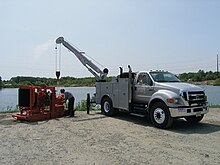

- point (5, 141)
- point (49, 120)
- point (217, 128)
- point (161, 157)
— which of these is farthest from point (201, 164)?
point (49, 120)

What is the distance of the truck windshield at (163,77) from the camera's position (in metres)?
11.3

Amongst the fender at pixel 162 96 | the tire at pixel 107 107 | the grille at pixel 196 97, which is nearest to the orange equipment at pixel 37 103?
the tire at pixel 107 107

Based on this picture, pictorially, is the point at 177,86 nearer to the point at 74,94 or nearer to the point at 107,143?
the point at 107,143

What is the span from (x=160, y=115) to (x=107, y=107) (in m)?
3.84

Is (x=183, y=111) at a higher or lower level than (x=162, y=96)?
lower

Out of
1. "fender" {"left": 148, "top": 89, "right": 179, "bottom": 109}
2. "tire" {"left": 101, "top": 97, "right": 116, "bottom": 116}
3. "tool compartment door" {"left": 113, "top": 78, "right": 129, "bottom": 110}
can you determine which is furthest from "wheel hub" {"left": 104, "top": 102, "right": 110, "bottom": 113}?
→ "fender" {"left": 148, "top": 89, "right": 179, "bottom": 109}

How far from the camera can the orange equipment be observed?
1175 cm

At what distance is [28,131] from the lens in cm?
939

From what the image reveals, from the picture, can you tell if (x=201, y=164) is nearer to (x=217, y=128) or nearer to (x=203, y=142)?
(x=203, y=142)

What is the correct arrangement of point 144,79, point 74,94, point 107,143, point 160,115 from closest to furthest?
point 107,143 < point 160,115 < point 144,79 < point 74,94

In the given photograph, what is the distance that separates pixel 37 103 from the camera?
12.0 metres

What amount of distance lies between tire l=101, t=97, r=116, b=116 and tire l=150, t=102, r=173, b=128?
288 cm

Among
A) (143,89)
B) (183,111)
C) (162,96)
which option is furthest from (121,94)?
(183,111)

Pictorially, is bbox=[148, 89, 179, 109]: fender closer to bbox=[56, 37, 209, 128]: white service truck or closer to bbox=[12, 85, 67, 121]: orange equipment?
bbox=[56, 37, 209, 128]: white service truck
